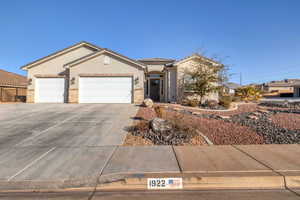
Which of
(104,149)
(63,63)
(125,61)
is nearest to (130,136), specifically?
(104,149)

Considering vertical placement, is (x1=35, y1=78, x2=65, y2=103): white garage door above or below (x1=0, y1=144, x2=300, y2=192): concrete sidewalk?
above

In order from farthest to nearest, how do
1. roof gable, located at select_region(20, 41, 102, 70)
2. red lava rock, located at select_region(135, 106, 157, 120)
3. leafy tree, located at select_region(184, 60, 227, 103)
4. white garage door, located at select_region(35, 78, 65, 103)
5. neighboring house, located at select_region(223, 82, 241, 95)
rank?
1. neighboring house, located at select_region(223, 82, 241, 95)
2. roof gable, located at select_region(20, 41, 102, 70)
3. white garage door, located at select_region(35, 78, 65, 103)
4. leafy tree, located at select_region(184, 60, 227, 103)
5. red lava rock, located at select_region(135, 106, 157, 120)

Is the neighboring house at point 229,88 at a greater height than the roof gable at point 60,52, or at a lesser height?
lesser

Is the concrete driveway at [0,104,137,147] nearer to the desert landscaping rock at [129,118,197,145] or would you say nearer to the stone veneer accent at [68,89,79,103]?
the desert landscaping rock at [129,118,197,145]

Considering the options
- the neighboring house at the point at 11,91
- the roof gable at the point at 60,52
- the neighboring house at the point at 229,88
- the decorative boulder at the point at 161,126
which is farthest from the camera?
the neighboring house at the point at 11,91

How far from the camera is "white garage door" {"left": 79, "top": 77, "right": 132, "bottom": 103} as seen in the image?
1390cm

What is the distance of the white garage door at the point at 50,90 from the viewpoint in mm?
14414

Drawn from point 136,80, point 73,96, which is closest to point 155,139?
point 136,80

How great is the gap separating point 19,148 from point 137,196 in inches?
169

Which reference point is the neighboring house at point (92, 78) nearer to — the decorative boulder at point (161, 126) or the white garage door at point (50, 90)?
the white garage door at point (50, 90)

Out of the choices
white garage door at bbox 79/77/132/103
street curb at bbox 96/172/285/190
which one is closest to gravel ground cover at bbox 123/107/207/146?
street curb at bbox 96/172/285/190

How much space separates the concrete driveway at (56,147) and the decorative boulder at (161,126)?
3.92 feet

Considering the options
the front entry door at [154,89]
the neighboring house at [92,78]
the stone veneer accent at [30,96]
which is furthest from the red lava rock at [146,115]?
the stone veneer accent at [30,96]

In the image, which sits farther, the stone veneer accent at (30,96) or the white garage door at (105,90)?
the stone veneer accent at (30,96)
